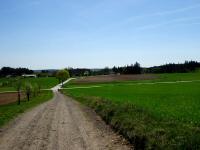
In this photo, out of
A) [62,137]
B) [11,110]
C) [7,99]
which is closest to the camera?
[62,137]

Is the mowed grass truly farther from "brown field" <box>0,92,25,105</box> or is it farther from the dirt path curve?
"brown field" <box>0,92,25,105</box>

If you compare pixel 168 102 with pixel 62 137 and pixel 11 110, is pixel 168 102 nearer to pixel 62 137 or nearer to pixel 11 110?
pixel 11 110

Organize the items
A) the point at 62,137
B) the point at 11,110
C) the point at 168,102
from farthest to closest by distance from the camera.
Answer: the point at 11,110 < the point at 168,102 < the point at 62,137

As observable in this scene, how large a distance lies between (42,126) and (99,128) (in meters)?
4.18

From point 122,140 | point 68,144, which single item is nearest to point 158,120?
point 122,140

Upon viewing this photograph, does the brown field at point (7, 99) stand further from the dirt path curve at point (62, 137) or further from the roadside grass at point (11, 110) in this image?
the dirt path curve at point (62, 137)

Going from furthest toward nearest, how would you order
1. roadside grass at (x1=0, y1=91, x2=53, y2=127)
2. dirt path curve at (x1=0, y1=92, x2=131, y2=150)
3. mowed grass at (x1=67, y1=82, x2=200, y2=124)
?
roadside grass at (x1=0, y1=91, x2=53, y2=127) → mowed grass at (x1=67, y1=82, x2=200, y2=124) → dirt path curve at (x1=0, y1=92, x2=131, y2=150)

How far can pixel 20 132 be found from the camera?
838 inches

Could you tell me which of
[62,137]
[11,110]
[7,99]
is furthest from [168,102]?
[7,99]

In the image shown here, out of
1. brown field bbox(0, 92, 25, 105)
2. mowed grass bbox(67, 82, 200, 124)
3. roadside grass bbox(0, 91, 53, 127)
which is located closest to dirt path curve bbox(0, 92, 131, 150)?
mowed grass bbox(67, 82, 200, 124)

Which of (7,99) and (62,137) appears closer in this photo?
(62,137)

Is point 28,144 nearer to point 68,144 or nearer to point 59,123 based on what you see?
point 68,144

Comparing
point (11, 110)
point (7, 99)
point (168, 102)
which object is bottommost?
point (7, 99)

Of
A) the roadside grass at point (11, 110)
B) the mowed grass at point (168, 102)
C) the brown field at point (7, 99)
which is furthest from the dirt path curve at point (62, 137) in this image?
the brown field at point (7, 99)
